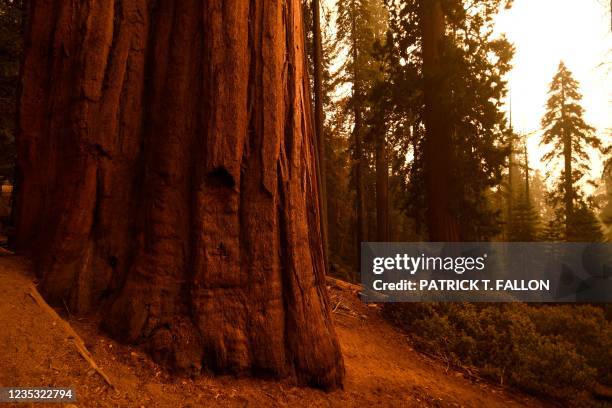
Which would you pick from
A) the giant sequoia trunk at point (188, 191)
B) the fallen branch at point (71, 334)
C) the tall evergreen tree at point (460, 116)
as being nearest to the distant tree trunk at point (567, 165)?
the tall evergreen tree at point (460, 116)

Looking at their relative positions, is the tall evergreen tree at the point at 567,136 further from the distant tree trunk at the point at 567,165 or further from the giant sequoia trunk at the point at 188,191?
the giant sequoia trunk at the point at 188,191

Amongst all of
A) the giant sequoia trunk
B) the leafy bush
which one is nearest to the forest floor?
the giant sequoia trunk

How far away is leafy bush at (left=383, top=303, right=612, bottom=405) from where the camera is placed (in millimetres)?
5738

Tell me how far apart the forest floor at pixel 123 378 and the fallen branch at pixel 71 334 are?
0.02 m

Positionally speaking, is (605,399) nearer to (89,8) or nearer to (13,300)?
(13,300)

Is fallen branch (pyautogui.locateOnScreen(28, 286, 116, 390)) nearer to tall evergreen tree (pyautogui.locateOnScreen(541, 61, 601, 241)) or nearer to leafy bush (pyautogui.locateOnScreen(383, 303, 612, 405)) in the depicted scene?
leafy bush (pyautogui.locateOnScreen(383, 303, 612, 405))

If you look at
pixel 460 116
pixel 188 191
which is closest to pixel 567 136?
pixel 460 116

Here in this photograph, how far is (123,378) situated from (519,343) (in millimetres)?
6482

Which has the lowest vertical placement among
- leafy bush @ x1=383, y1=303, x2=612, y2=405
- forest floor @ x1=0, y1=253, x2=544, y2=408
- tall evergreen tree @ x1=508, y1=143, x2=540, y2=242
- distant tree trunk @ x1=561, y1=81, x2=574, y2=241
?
leafy bush @ x1=383, y1=303, x2=612, y2=405

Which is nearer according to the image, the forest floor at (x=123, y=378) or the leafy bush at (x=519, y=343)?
the forest floor at (x=123, y=378)

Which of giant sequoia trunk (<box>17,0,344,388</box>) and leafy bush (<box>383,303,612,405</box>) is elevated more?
giant sequoia trunk (<box>17,0,344,388</box>)

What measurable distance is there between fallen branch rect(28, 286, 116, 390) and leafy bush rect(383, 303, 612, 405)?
542 centimetres

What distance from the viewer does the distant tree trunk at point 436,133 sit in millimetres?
9367

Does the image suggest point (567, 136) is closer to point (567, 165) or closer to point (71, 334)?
point (567, 165)
